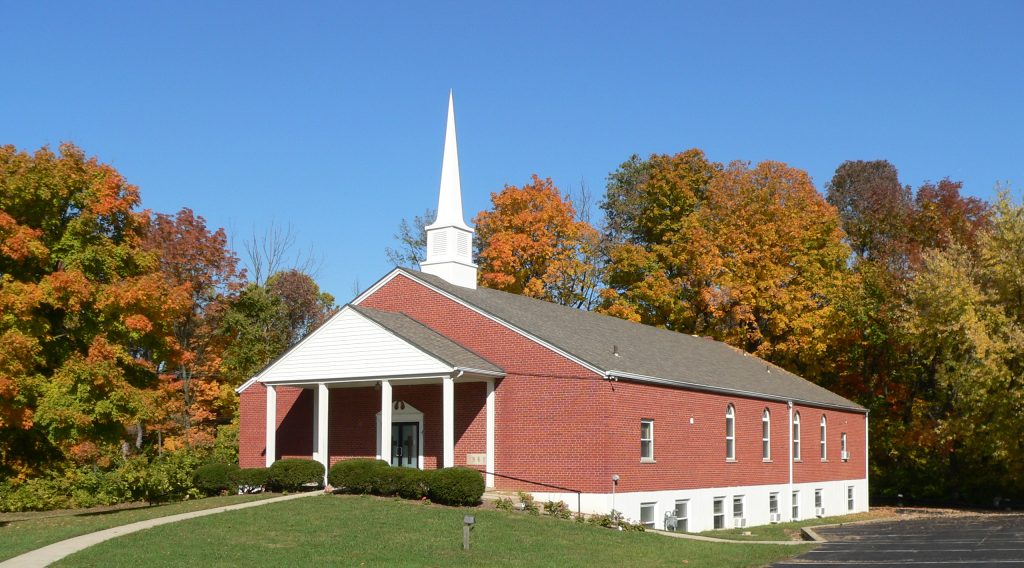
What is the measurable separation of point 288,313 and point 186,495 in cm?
2660

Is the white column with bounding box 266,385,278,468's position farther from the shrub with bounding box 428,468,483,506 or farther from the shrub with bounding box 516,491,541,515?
the shrub with bounding box 516,491,541,515

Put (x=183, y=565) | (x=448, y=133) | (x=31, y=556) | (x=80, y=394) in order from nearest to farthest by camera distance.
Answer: (x=183, y=565)
(x=31, y=556)
(x=80, y=394)
(x=448, y=133)

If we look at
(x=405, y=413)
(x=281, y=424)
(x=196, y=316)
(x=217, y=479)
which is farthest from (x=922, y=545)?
(x=196, y=316)

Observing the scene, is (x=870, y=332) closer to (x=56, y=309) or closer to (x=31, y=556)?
(x=56, y=309)

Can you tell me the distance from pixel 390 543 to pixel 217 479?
13.0 metres

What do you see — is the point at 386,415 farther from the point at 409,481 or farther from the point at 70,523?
the point at 70,523

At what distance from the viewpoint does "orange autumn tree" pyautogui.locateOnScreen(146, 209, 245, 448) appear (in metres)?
52.8

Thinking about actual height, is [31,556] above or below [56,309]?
below

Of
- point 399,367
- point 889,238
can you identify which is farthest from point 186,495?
point 889,238

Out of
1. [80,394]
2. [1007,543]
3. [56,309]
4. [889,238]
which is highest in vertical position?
[889,238]

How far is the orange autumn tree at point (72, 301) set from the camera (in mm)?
28000

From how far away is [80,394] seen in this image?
28.7 metres

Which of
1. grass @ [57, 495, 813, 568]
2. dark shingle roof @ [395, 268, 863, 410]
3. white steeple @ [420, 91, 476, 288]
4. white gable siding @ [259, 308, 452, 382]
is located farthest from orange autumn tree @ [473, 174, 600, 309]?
grass @ [57, 495, 813, 568]

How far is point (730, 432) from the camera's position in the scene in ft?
121
